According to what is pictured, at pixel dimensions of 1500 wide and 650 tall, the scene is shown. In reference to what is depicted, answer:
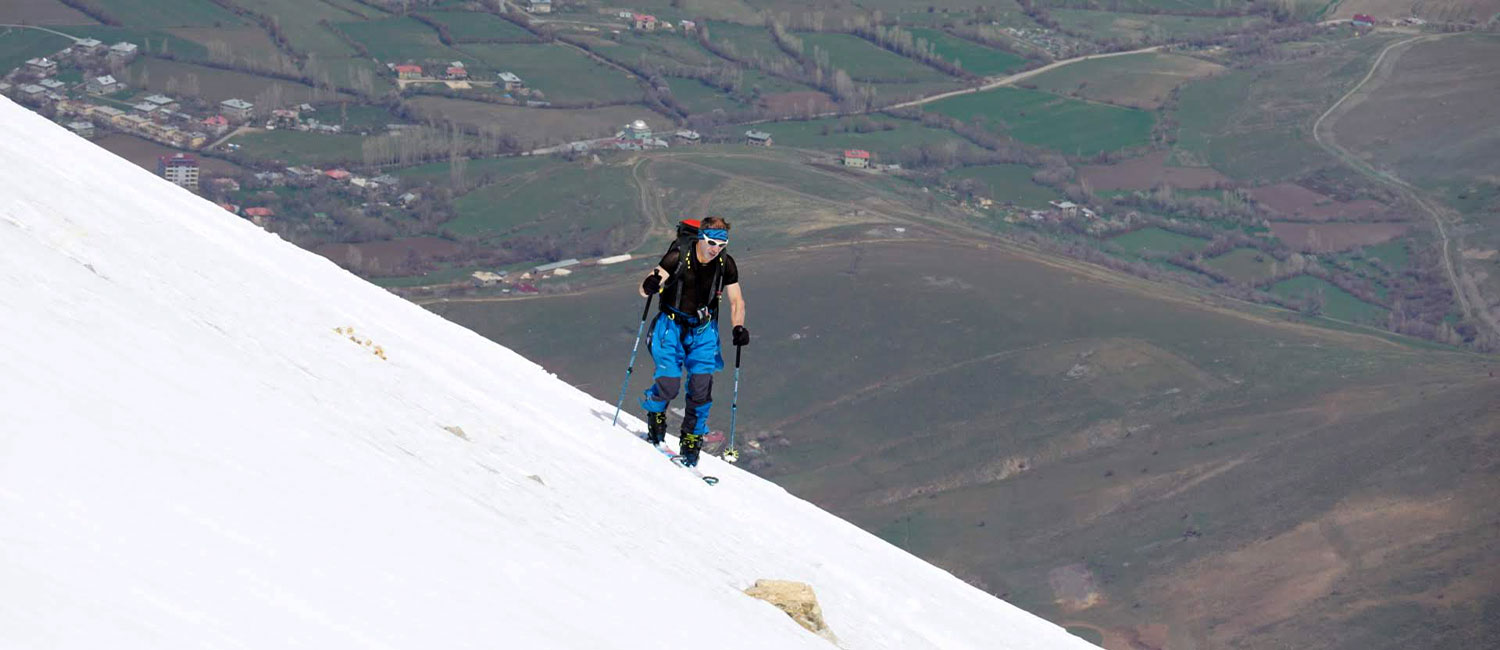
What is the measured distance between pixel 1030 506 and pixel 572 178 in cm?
8108

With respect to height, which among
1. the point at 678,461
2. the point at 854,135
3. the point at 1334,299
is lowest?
the point at 854,135

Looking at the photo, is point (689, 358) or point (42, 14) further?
point (42, 14)

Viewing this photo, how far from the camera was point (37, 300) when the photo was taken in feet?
31.1

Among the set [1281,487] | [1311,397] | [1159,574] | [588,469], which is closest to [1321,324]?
[1311,397]

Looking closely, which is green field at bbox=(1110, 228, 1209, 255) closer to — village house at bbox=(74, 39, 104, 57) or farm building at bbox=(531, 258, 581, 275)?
farm building at bbox=(531, 258, 581, 275)

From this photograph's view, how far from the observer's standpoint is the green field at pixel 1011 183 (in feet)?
548

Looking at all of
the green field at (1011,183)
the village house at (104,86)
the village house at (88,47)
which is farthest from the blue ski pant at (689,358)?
the village house at (88,47)

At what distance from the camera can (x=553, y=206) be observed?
486 feet

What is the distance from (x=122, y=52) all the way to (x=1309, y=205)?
386ft

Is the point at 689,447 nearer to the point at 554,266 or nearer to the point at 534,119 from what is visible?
the point at 554,266

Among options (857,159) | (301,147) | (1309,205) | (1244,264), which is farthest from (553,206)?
(1309,205)

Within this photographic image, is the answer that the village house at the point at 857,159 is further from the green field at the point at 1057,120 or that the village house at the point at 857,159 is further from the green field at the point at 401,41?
the green field at the point at 401,41

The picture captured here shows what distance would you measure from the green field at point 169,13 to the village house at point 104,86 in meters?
15.4

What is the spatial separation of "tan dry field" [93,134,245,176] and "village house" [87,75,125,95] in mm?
13574
